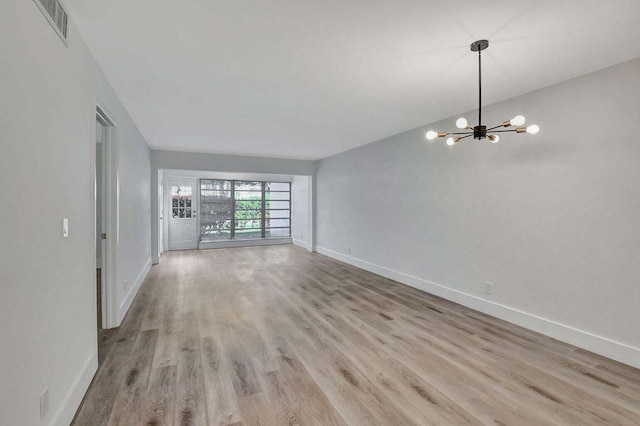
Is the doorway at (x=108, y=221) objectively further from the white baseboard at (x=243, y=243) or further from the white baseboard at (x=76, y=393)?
the white baseboard at (x=243, y=243)

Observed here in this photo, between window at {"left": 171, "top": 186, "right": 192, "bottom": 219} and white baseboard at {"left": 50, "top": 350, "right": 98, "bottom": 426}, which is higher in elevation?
window at {"left": 171, "top": 186, "right": 192, "bottom": 219}

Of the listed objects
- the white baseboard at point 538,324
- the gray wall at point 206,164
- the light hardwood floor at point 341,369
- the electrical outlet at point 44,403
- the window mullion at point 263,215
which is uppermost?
the gray wall at point 206,164

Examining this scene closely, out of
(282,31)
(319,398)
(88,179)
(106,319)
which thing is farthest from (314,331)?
(282,31)

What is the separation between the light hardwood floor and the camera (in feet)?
5.96

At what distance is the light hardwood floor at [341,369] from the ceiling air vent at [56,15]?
7.45ft

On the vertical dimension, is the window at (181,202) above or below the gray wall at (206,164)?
below

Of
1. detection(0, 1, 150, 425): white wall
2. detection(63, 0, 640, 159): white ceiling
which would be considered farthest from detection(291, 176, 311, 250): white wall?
detection(0, 1, 150, 425): white wall

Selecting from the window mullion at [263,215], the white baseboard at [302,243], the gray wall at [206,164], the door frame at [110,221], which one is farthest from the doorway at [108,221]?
the window mullion at [263,215]

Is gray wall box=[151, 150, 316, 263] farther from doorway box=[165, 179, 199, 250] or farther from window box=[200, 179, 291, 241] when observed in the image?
Answer: window box=[200, 179, 291, 241]

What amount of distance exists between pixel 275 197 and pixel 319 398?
829 centimetres

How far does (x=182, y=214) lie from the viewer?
27.9 feet

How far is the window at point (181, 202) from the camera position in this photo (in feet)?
27.6

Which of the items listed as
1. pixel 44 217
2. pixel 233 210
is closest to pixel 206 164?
pixel 233 210

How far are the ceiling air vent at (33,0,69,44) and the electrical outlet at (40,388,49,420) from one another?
1891 mm
